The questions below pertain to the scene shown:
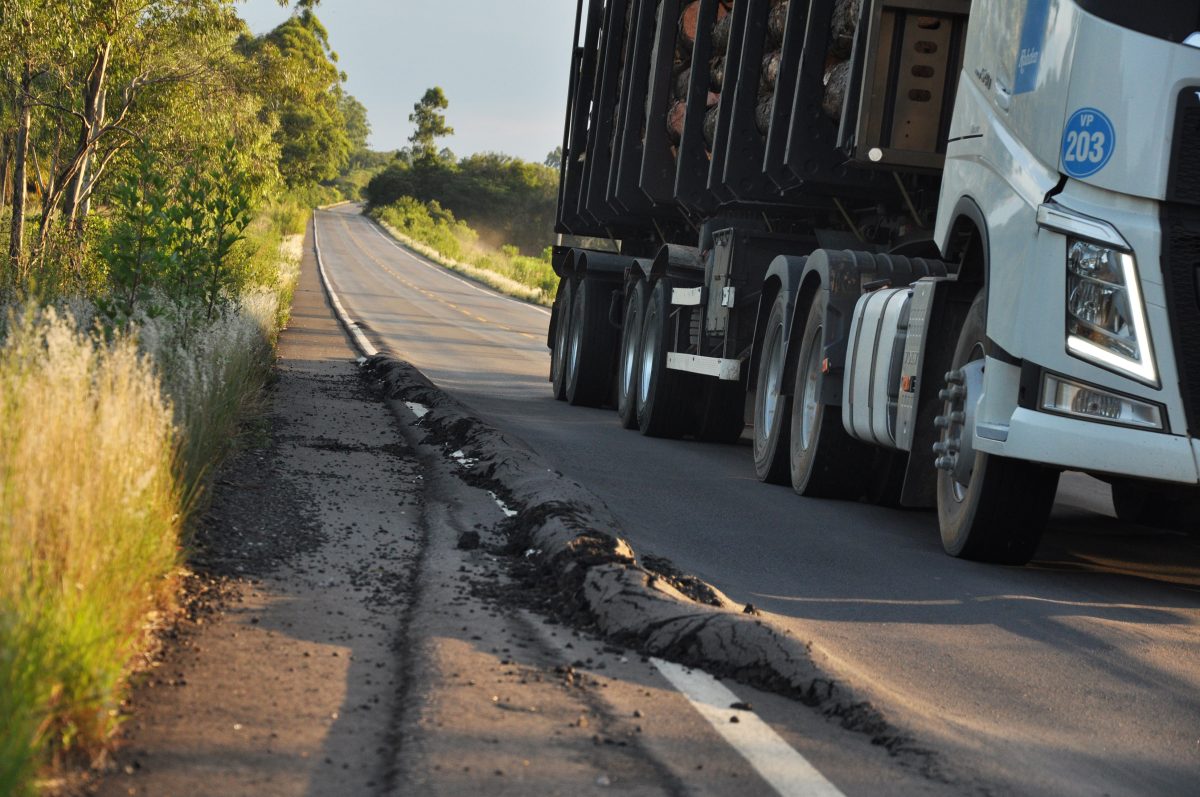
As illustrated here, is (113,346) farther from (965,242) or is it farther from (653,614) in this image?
(965,242)

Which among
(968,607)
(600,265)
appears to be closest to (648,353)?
(600,265)

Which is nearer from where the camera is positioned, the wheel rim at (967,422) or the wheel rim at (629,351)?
the wheel rim at (967,422)

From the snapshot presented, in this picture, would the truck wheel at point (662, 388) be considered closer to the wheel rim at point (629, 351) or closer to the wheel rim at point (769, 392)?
the wheel rim at point (629, 351)

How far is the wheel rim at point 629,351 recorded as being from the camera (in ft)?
46.5

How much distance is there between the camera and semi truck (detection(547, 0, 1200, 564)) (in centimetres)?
608

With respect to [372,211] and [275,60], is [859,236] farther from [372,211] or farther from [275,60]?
[372,211]

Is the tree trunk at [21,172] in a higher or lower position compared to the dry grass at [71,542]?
higher

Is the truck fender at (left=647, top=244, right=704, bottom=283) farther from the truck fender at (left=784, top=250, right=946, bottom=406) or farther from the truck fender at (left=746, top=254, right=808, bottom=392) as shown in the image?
the truck fender at (left=784, top=250, right=946, bottom=406)

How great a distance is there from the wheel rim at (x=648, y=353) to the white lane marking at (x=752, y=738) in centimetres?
849

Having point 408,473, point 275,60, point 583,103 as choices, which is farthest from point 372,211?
point 408,473

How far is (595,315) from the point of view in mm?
16156

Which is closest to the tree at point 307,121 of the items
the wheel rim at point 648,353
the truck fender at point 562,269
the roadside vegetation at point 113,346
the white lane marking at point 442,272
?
the white lane marking at point 442,272

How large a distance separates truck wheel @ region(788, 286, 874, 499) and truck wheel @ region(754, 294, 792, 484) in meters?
0.11

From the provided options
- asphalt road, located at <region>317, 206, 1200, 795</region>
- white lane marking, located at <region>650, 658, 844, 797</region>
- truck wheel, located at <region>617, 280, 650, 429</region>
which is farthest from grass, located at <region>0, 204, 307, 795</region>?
truck wheel, located at <region>617, 280, 650, 429</region>
